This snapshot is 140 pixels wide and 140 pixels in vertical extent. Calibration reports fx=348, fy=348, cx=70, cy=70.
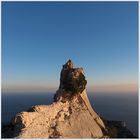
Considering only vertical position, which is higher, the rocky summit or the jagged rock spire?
the jagged rock spire

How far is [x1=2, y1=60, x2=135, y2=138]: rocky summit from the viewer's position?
29.4 metres

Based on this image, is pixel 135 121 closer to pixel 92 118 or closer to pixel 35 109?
pixel 92 118

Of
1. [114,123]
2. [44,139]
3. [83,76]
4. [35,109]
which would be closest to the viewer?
[44,139]

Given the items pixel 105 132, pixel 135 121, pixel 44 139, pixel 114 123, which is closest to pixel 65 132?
pixel 44 139

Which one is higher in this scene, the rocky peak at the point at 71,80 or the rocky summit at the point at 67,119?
the rocky peak at the point at 71,80

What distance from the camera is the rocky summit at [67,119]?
2942 centimetres

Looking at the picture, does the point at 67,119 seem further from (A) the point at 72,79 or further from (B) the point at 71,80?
(A) the point at 72,79

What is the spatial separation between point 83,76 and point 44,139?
1529 centimetres

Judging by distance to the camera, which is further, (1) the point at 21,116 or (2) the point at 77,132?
(2) the point at 77,132

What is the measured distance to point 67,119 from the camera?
35750 mm

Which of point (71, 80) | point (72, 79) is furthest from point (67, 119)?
point (72, 79)

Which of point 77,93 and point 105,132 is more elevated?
point 77,93

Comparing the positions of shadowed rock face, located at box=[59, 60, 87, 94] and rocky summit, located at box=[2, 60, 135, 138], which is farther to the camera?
shadowed rock face, located at box=[59, 60, 87, 94]

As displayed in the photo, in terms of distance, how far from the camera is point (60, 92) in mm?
39812
